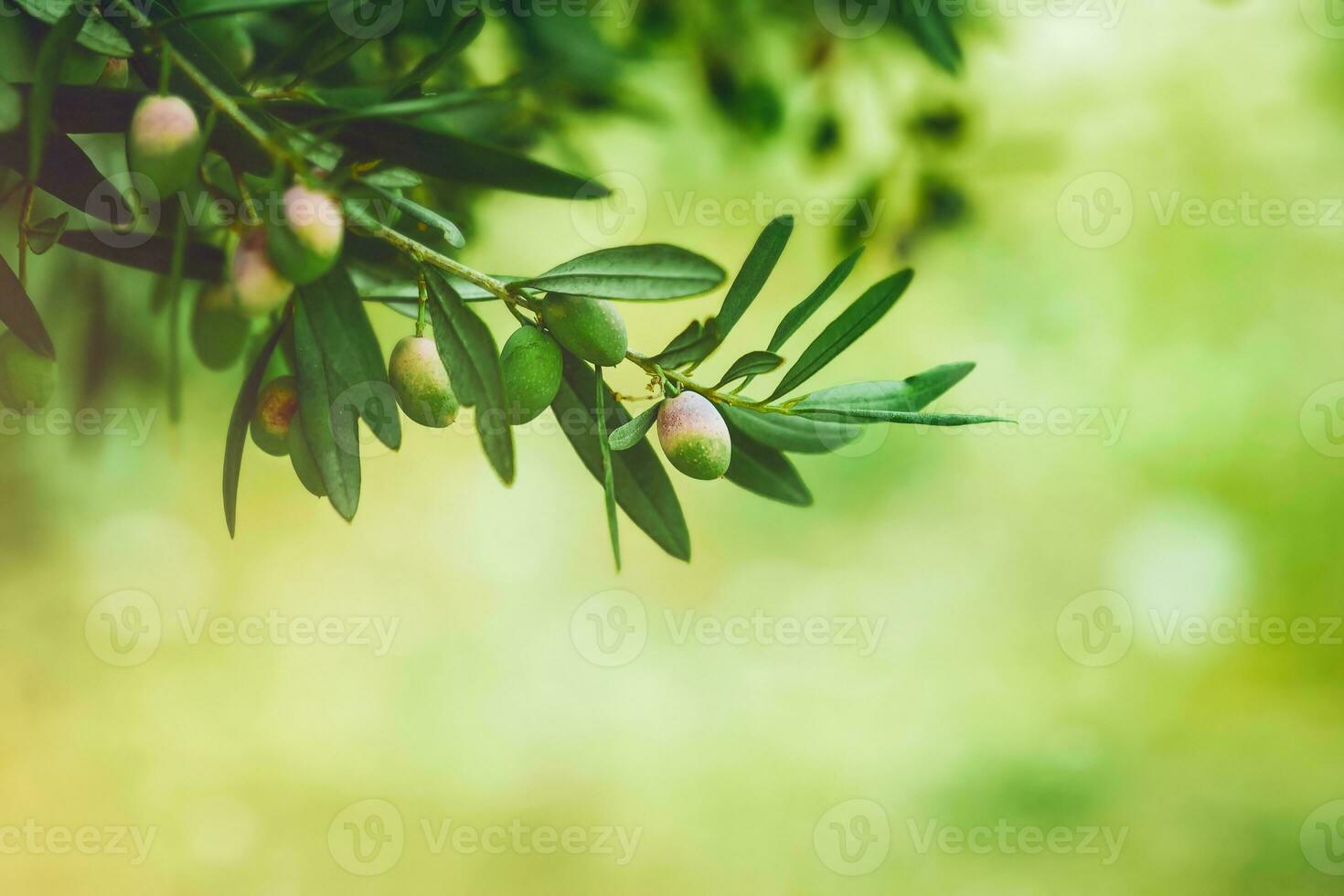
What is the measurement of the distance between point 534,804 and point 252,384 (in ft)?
5.78

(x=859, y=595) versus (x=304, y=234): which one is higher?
(x=304, y=234)

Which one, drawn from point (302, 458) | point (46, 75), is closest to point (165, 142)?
point (46, 75)

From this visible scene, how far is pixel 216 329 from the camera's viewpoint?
0.46m

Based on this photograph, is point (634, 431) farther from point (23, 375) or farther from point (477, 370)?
point (23, 375)

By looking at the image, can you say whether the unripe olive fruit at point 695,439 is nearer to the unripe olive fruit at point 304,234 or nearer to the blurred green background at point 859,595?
the unripe olive fruit at point 304,234

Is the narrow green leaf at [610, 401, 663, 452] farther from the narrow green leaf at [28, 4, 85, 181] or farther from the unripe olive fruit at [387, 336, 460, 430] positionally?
the narrow green leaf at [28, 4, 85, 181]

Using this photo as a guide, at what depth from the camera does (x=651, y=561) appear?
2092 mm

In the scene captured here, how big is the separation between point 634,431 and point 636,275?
0.18ft

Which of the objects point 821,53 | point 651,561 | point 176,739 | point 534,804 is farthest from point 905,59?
point 176,739

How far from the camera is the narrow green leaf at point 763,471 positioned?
44 cm

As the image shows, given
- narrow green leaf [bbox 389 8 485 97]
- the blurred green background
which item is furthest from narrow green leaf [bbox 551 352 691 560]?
the blurred green background

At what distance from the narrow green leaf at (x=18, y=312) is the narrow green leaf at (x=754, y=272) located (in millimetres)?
264

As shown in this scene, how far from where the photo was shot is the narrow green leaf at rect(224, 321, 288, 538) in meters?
0.37

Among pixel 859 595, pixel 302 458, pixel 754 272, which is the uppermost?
pixel 754 272
